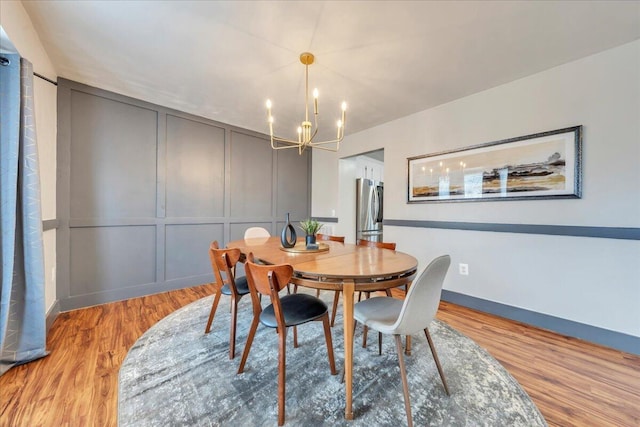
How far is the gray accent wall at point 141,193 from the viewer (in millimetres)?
2508

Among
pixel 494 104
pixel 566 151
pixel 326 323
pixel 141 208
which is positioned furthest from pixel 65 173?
pixel 566 151

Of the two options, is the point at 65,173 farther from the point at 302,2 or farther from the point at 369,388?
the point at 369,388

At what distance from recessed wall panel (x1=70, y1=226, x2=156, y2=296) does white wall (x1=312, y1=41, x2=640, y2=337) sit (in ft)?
11.7

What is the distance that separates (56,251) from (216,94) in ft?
7.58

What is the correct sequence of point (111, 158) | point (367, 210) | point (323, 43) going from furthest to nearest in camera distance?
point (367, 210) < point (111, 158) < point (323, 43)

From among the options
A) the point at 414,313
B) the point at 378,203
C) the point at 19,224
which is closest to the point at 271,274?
the point at 414,313

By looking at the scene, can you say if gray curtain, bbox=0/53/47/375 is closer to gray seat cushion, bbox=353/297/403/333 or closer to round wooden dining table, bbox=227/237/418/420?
round wooden dining table, bbox=227/237/418/420

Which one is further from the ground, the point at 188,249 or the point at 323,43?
the point at 323,43

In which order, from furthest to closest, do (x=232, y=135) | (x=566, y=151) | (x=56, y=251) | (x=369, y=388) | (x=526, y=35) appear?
1. (x=232, y=135)
2. (x=56, y=251)
3. (x=566, y=151)
4. (x=526, y=35)
5. (x=369, y=388)

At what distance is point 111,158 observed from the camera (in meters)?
2.71

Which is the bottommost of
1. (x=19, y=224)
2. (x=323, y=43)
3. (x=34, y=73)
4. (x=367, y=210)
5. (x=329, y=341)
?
(x=329, y=341)

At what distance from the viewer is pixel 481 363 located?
1.66 metres

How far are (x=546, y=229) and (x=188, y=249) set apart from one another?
13.5 feet

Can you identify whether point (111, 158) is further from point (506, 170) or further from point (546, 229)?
point (546, 229)
